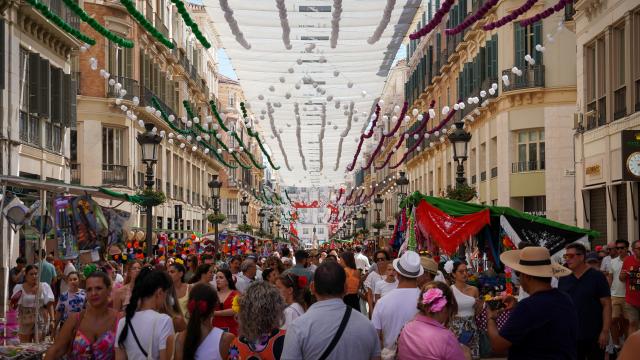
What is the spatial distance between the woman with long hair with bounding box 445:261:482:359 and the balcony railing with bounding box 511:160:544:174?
80.7 ft

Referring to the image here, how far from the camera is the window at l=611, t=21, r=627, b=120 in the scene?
2284 cm

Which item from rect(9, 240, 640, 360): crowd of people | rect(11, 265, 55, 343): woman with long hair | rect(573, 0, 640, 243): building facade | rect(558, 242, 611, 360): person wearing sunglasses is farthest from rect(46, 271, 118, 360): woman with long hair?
rect(573, 0, 640, 243): building facade

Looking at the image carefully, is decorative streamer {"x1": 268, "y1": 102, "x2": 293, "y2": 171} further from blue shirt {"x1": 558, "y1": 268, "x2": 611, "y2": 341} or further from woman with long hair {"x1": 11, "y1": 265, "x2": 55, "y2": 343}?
blue shirt {"x1": 558, "y1": 268, "x2": 611, "y2": 341}

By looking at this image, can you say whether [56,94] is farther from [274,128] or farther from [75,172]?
[274,128]

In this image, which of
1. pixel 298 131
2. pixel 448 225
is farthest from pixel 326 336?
pixel 298 131

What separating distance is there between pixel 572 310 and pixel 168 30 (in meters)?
41.5

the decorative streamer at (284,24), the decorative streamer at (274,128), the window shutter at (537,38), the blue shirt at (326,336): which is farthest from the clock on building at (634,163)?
the decorative streamer at (274,128)

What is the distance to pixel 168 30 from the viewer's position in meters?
46.1

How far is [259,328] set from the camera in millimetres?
6551

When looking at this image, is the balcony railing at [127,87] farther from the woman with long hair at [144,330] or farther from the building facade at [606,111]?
the woman with long hair at [144,330]

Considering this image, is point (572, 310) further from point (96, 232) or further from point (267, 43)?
point (267, 43)

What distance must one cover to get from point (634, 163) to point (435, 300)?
11973mm

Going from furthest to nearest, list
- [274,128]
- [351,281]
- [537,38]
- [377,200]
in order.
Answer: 1. [274,128]
2. [377,200]
3. [537,38]
4. [351,281]

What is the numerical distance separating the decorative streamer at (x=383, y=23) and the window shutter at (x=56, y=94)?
29.2 ft
